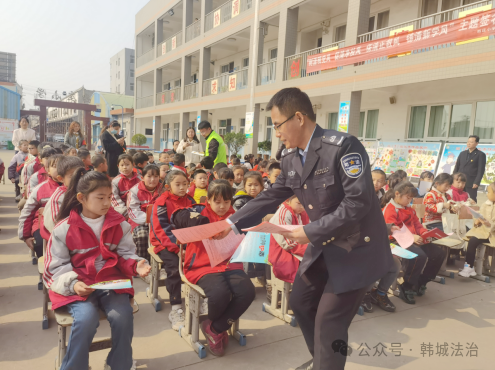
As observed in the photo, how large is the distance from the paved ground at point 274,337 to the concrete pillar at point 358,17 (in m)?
7.86

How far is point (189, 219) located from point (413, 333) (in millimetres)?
2258

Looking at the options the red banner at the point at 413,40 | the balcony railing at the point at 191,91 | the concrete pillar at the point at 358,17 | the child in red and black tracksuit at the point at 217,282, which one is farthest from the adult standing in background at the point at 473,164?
the balcony railing at the point at 191,91

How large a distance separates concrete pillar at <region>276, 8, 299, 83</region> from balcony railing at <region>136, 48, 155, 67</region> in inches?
546

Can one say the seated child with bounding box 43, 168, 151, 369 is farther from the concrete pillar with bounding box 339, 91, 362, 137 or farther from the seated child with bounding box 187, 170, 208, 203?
the concrete pillar with bounding box 339, 91, 362, 137

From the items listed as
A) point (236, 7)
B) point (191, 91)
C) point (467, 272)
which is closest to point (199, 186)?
point (467, 272)

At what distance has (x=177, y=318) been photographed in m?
2.94

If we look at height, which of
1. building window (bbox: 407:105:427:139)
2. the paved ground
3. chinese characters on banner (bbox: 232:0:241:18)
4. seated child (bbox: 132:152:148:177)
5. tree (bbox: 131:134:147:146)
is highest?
chinese characters on banner (bbox: 232:0:241:18)

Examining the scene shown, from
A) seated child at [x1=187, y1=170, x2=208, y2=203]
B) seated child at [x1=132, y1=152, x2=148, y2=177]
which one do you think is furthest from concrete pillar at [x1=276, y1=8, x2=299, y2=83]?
seated child at [x1=187, y1=170, x2=208, y2=203]

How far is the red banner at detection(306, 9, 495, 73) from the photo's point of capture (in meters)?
6.56

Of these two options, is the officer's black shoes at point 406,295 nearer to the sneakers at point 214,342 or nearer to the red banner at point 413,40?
the sneakers at point 214,342

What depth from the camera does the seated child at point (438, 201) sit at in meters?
4.68

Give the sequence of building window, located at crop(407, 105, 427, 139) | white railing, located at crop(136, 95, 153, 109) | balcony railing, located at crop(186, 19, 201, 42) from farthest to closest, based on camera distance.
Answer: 1. white railing, located at crop(136, 95, 153, 109)
2. balcony railing, located at crop(186, 19, 201, 42)
3. building window, located at crop(407, 105, 427, 139)

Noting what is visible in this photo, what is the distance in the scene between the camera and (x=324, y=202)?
5.92 feet

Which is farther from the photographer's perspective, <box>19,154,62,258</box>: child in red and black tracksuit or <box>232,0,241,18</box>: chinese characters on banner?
<box>232,0,241,18</box>: chinese characters on banner
